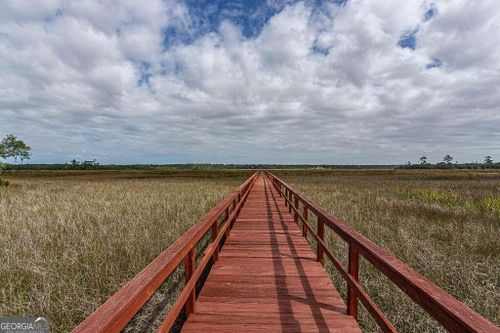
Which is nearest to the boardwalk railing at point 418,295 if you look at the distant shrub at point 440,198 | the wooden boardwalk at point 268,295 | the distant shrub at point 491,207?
the wooden boardwalk at point 268,295

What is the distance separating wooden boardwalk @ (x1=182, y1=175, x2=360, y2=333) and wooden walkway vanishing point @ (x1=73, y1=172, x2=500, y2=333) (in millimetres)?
11

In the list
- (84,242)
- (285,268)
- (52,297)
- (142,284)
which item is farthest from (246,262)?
(84,242)

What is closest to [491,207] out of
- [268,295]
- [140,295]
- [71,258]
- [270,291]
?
[270,291]

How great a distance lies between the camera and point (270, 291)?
13.1ft

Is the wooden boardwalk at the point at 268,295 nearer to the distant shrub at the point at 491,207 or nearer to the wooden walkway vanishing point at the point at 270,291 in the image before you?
the wooden walkway vanishing point at the point at 270,291

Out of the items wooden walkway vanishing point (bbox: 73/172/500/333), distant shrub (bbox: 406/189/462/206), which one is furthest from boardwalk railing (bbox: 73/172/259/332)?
distant shrub (bbox: 406/189/462/206)

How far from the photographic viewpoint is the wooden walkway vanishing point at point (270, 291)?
1.46 m

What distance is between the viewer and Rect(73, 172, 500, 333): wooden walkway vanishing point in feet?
4.79

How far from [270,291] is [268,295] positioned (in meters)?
0.13

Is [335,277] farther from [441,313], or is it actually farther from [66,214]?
[66,214]

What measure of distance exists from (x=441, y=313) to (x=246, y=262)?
411 centimetres

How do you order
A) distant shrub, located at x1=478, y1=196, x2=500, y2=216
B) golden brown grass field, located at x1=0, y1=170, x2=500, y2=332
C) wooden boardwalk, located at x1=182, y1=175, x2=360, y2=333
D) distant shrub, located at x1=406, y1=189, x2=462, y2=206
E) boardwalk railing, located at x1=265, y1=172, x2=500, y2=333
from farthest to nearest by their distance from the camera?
1. distant shrub, located at x1=406, y1=189, x2=462, y2=206
2. distant shrub, located at x1=478, y1=196, x2=500, y2=216
3. golden brown grass field, located at x1=0, y1=170, x2=500, y2=332
4. wooden boardwalk, located at x1=182, y1=175, x2=360, y2=333
5. boardwalk railing, located at x1=265, y1=172, x2=500, y2=333

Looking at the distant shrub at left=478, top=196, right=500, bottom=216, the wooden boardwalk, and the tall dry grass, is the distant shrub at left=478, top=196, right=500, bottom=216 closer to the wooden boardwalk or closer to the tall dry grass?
the wooden boardwalk

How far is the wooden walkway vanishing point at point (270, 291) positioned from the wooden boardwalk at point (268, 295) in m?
0.01
